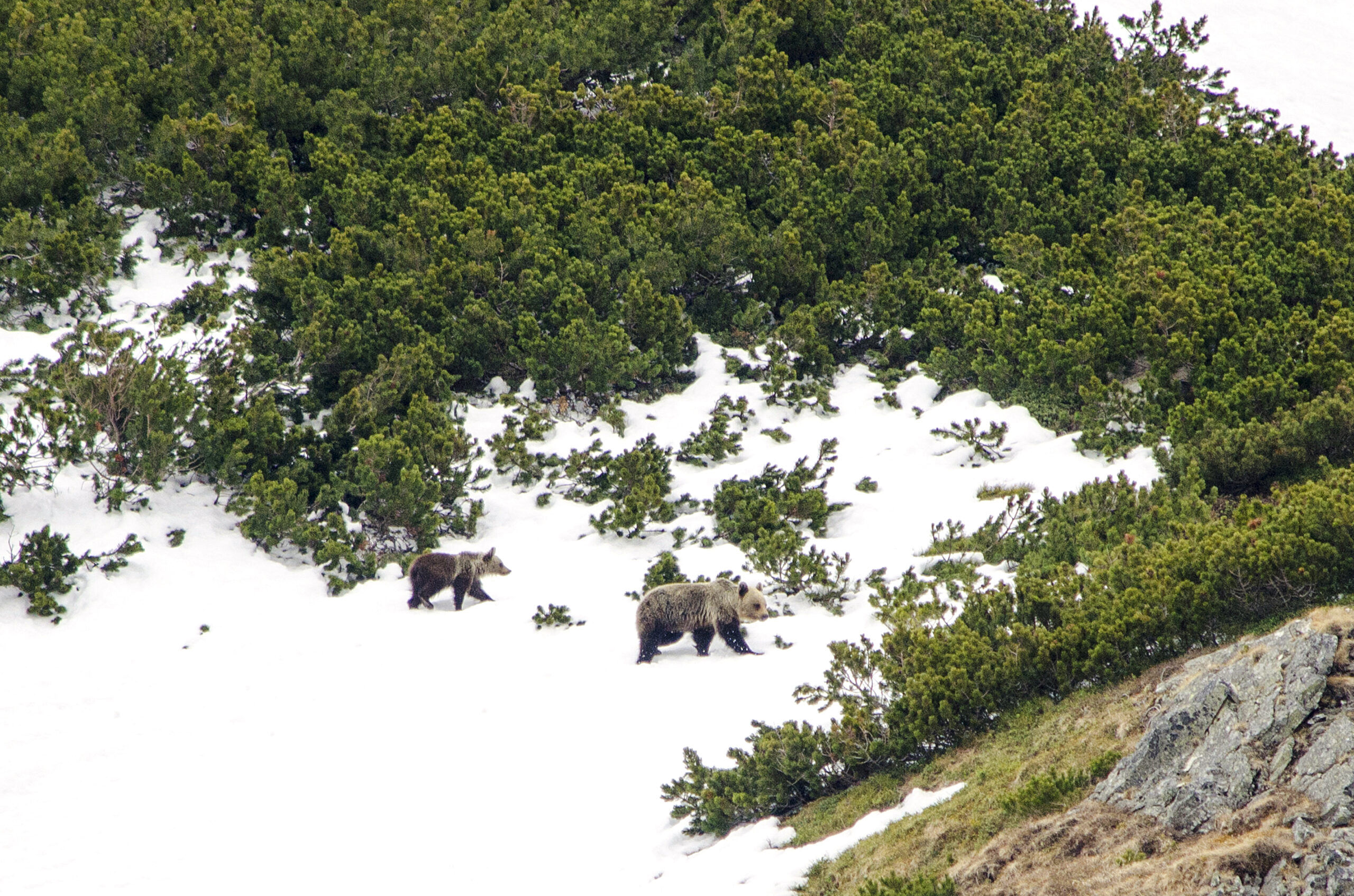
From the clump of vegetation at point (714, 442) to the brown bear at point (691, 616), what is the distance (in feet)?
13.0

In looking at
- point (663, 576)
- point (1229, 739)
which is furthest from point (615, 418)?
point (1229, 739)

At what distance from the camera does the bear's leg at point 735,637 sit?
10109mm

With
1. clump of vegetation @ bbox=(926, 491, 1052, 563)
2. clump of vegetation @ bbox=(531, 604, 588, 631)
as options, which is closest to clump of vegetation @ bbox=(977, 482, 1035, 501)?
clump of vegetation @ bbox=(926, 491, 1052, 563)

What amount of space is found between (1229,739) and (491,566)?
8373mm

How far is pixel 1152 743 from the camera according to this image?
560 centimetres

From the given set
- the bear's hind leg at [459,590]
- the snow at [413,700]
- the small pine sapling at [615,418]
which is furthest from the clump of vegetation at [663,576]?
the small pine sapling at [615,418]

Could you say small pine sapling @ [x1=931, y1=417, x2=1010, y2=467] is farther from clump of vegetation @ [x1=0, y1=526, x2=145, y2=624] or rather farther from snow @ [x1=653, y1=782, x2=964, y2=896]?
clump of vegetation @ [x1=0, y1=526, x2=145, y2=624]

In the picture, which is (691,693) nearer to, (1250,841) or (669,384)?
(1250,841)

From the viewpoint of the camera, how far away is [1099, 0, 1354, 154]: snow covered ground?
2673cm

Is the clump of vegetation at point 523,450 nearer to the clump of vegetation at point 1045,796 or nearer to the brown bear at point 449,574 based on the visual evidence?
the brown bear at point 449,574

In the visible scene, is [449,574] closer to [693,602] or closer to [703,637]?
[693,602]

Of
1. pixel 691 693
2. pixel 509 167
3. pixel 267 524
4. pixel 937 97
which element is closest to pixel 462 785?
pixel 691 693

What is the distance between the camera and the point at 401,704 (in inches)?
390

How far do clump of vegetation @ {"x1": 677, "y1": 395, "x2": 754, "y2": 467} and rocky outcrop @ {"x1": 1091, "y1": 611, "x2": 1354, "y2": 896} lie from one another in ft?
27.3
